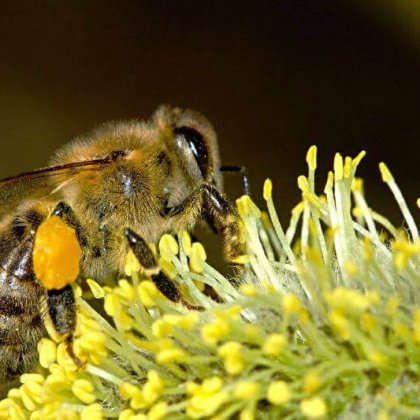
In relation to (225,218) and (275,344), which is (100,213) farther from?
(275,344)

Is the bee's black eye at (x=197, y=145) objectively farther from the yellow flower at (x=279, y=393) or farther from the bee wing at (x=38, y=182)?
the yellow flower at (x=279, y=393)

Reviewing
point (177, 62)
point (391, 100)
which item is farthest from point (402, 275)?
point (177, 62)

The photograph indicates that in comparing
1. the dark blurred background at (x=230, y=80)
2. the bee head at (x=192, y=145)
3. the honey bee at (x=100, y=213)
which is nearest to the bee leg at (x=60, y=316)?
the honey bee at (x=100, y=213)

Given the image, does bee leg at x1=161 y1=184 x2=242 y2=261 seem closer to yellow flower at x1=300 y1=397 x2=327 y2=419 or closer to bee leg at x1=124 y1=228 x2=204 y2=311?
bee leg at x1=124 y1=228 x2=204 y2=311

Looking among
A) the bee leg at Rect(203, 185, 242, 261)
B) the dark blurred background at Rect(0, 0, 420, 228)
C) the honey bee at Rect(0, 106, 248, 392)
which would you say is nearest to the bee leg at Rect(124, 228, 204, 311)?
the honey bee at Rect(0, 106, 248, 392)

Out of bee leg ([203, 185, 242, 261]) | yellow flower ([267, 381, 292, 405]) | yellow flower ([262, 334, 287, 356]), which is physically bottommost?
yellow flower ([267, 381, 292, 405])

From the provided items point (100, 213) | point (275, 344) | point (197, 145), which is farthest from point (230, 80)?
point (275, 344)
